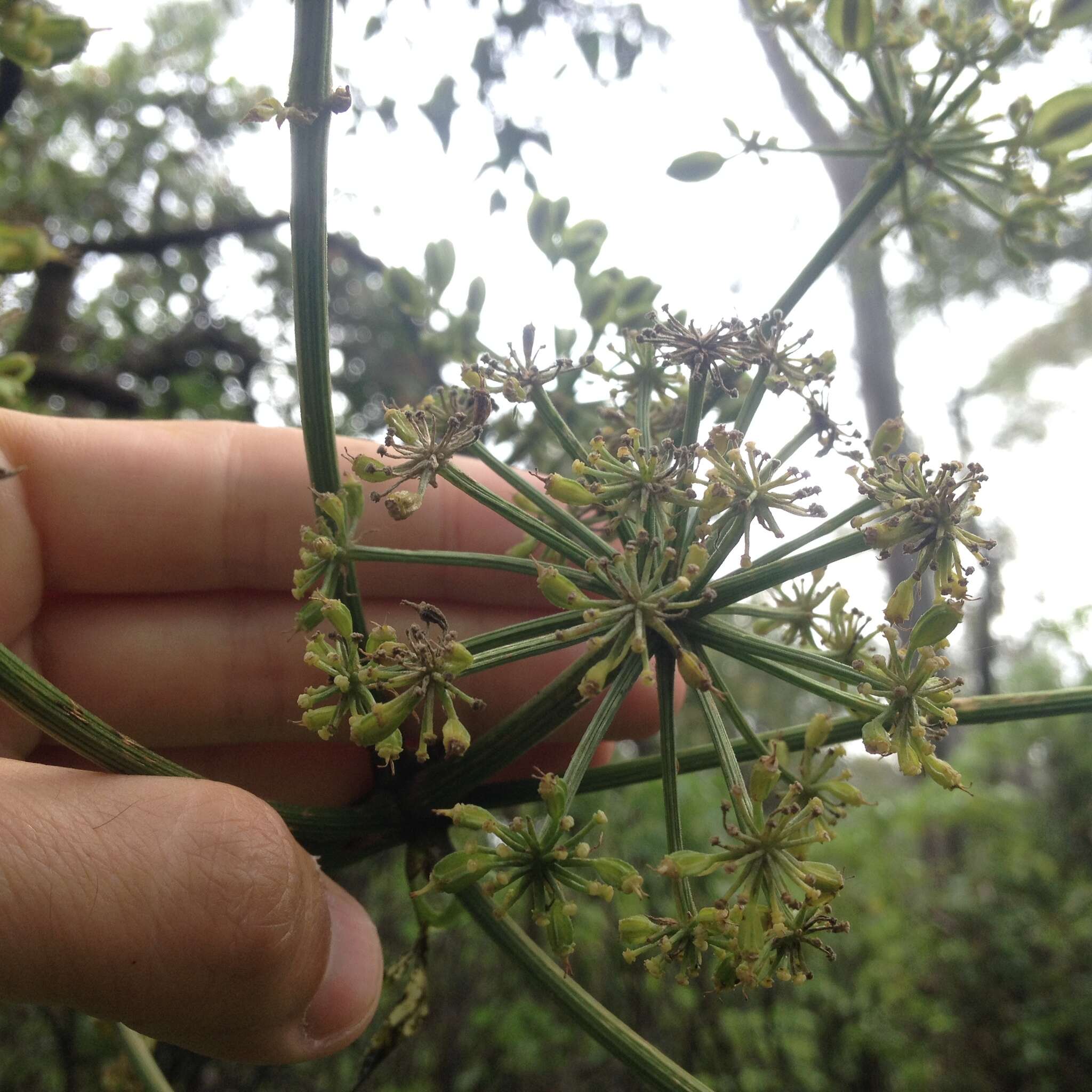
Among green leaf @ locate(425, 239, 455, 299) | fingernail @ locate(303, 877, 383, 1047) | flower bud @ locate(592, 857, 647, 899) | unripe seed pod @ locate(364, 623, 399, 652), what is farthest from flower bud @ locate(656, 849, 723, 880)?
green leaf @ locate(425, 239, 455, 299)

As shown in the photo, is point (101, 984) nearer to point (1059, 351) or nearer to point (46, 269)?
point (46, 269)

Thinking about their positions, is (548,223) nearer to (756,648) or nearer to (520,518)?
(520,518)

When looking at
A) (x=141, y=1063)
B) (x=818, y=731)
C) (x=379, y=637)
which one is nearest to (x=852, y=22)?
(x=818, y=731)

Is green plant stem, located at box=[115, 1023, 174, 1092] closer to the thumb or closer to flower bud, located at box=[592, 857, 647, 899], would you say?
the thumb

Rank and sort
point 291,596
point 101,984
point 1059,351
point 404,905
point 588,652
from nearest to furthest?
point 588,652 < point 101,984 < point 291,596 < point 404,905 < point 1059,351

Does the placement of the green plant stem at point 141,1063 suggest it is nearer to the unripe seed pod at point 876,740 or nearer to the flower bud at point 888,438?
the unripe seed pod at point 876,740

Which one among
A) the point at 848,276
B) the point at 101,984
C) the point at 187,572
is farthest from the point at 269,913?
the point at 848,276
